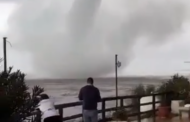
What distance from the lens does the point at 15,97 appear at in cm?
292

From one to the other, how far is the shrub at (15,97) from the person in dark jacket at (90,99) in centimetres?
611

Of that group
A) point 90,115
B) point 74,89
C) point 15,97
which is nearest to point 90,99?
point 90,115

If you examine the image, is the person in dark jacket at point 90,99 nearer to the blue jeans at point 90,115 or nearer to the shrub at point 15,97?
the blue jeans at point 90,115

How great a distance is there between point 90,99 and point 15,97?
6300 mm

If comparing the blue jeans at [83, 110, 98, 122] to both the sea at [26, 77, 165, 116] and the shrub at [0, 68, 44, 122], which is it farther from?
the shrub at [0, 68, 44, 122]

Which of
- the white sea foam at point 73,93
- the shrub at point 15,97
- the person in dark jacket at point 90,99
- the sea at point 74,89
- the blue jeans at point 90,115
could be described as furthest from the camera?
the sea at point 74,89

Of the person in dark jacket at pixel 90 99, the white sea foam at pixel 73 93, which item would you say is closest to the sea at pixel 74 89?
the white sea foam at pixel 73 93

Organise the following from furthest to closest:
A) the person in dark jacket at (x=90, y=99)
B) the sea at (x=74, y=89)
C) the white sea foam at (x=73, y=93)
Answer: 1. the sea at (x=74, y=89)
2. the white sea foam at (x=73, y=93)
3. the person in dark jacket at (x=90, y=99)

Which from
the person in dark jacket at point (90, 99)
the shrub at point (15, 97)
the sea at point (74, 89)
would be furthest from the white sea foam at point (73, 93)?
the shrub at point (15, 97)

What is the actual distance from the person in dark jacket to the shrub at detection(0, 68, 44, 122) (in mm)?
6113

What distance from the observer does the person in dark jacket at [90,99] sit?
919 centimetres

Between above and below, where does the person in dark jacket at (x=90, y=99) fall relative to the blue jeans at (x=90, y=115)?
above

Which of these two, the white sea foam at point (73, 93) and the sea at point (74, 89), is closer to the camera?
the white sea foam at point (73, 93)

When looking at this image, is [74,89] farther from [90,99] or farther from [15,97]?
[15,97]
